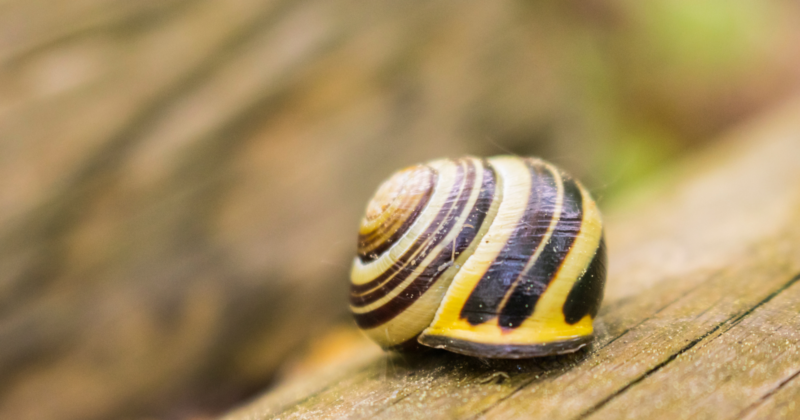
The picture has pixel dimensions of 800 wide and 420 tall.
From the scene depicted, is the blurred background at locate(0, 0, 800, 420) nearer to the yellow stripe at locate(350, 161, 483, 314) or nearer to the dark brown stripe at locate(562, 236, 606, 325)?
the dark brown stripe at locate(562, 236, 606, 325)

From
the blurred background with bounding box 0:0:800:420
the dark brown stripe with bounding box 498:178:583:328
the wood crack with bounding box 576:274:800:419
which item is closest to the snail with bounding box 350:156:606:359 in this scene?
the dark brown stripe with bounding box 498:178:583:328

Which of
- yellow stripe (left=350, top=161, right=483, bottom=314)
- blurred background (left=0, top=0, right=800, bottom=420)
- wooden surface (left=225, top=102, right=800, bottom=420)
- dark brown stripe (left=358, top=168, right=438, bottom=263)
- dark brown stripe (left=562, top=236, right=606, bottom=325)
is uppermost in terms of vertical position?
blurred background (left=0, top=0, right=800, bottom=420)

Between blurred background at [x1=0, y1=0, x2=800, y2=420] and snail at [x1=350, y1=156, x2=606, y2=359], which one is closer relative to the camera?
snail at [x1=350, y1=156, x2=606, y2=359]

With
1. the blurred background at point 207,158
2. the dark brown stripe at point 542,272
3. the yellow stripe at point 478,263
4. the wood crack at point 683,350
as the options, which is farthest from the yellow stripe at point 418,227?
the blurred background at point 207,158

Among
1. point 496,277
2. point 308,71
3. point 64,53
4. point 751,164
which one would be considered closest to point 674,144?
point 751,164

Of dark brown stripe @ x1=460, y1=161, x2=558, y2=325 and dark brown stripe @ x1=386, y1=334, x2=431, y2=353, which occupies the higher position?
dark brown stripe @ x1=460, y1=161, x2=558, y2=325

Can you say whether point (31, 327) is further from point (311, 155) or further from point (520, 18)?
point (520, 18)
